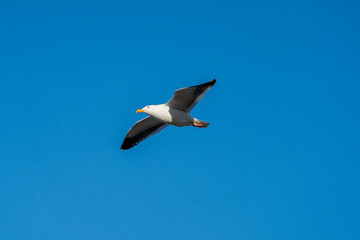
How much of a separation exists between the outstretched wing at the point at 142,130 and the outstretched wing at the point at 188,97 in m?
2.30

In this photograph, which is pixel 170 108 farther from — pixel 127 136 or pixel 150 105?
pixel 127 136

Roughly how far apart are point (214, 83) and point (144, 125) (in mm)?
4734

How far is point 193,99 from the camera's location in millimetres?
16969

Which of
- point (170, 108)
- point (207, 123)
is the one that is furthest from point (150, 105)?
point (207, 123)

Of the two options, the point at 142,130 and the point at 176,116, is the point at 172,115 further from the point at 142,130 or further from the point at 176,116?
the point at 142,130

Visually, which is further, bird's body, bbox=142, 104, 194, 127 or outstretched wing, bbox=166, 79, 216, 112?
bird's body, bbox=142, 104, 194, 127

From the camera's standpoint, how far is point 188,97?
16.8 m

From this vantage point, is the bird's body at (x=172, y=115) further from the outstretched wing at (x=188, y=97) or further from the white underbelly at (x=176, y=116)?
the outstretched wing at (x=188, y=97)

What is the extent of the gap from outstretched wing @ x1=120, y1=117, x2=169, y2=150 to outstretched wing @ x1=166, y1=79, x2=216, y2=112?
7.56ft

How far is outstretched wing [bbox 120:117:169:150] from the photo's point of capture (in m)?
19.6

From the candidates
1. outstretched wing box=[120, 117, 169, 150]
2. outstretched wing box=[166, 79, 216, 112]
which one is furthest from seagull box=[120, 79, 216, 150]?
outstretched wing box=[120, 117, 169, 150]

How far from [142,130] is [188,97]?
4006 mm

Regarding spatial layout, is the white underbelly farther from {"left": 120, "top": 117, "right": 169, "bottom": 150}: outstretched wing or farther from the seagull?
{"left": 120, "top": 117, "right": 169, "bottom": 150}: outstretched wing

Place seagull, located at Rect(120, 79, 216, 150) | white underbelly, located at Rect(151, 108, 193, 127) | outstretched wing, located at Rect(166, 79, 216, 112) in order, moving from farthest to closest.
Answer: white underbelly, located at Rect(151, 108, 193, 127)
seagull, located at Rect(120, 79, 216, 150)
outstretched wing, located at Rect(166, 79, 216, 112)
